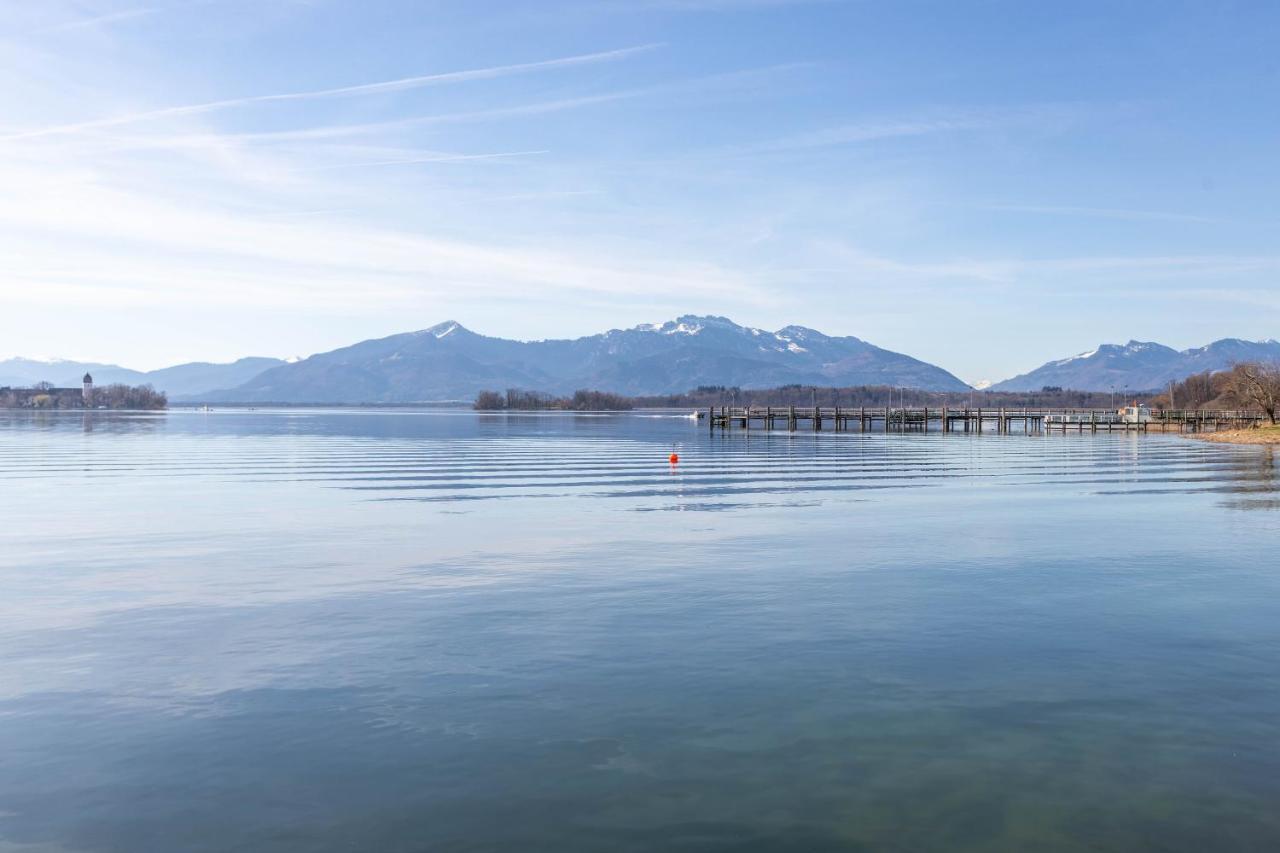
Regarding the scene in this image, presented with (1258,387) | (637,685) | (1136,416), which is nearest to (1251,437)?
(1258,387)

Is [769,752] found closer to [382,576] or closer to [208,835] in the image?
[208,835]

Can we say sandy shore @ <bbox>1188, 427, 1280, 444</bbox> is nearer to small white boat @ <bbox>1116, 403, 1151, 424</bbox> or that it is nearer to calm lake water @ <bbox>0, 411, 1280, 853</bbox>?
small white boat @ <bbox>1116, 403, 1151, 424</bbox>

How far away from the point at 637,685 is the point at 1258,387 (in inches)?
6411

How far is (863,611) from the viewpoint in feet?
71.9

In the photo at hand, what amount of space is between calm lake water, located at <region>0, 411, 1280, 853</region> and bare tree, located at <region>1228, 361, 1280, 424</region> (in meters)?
130

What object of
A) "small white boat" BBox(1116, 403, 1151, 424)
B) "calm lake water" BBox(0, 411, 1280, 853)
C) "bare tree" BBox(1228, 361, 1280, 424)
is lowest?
"calm lake water" BBox(0, 411, 1280, 853)

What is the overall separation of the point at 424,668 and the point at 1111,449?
101 m

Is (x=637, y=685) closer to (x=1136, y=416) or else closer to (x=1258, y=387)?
(x=1258, y=387)

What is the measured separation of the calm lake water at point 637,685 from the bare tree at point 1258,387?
129775 millimetres

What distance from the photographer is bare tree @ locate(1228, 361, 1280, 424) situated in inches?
5812

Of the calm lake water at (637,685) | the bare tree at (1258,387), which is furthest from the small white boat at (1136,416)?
the calm lake water at (637,685)

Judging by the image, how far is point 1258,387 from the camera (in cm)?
15062

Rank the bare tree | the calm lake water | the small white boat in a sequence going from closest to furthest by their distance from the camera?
the calm lake water → the bare tree → the small white boat

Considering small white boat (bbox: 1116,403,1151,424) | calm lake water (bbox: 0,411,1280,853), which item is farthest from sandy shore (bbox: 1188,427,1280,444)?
calm lake water (bbox: 0,411,1280,853)
